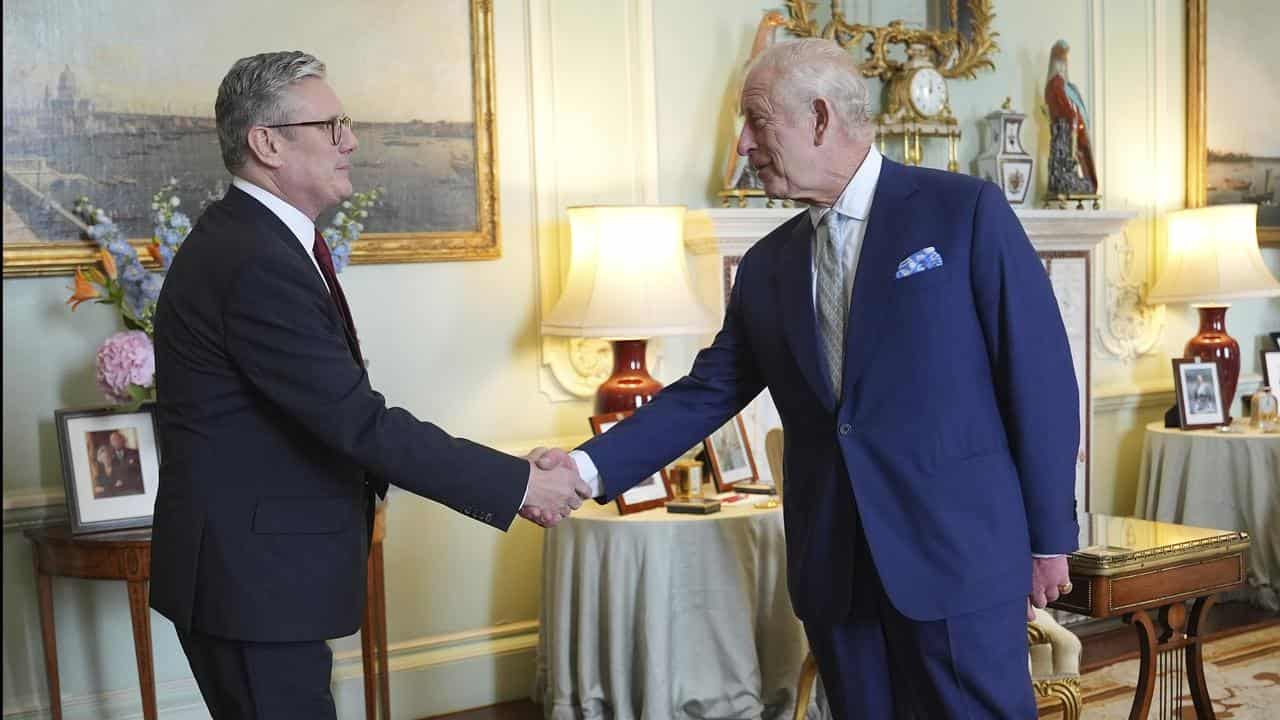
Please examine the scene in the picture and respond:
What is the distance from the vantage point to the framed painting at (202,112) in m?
3.77

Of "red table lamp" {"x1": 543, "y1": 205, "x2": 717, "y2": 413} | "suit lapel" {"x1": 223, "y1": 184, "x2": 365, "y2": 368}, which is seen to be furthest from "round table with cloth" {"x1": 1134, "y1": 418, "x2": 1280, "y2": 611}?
"suit lapel" {"x1": 223, "y1": 184, "x2": 365, "y2": 368}

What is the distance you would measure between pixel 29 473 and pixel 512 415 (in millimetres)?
1594

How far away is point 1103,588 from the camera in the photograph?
134 inches

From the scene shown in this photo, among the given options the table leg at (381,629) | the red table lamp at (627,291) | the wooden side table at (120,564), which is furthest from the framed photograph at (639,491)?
the wooden side table at (120,564)

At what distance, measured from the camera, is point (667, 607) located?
12.5 feet

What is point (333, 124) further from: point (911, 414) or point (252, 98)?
point (911, 414)

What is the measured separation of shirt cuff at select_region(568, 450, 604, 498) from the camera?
279 centimetres

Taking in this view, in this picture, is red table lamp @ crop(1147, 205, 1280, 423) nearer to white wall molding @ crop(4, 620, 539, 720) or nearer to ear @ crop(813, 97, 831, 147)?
white wall molding @ crop(4, 620, 539, 720)

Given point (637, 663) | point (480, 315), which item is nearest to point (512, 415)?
point (480, 315)

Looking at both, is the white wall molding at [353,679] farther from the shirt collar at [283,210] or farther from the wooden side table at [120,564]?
the shirt collar at [283,210]

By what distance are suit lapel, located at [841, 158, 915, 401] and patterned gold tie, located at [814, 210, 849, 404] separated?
0.04 metres

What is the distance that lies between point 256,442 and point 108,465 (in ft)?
5.14

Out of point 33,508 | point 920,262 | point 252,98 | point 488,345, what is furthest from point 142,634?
point 920,262

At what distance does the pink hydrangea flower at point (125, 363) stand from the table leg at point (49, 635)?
577mm
